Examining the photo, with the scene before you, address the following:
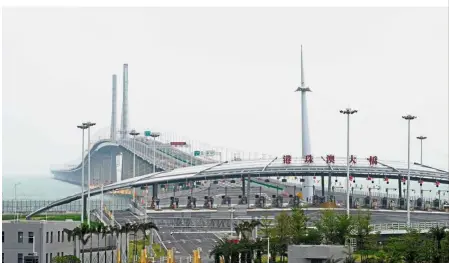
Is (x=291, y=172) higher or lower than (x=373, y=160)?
lower

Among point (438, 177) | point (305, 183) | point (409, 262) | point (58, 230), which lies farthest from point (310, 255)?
point (305, 183)

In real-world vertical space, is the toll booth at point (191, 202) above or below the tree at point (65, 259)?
above

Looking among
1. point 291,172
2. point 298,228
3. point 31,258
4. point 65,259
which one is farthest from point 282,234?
point 291,172

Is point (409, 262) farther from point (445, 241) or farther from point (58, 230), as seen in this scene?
point (58, 230)

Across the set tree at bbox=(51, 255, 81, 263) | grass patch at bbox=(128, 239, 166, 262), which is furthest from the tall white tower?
tree at bbox=(51, 255, 81, 263)

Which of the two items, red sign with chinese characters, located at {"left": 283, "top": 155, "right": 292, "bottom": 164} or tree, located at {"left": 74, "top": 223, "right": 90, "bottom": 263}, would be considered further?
red sign with chinese characters, located at {"left": 283, "top": 155, "right": 292, "bottom": 164}

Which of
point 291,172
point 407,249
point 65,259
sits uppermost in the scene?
point 291,172

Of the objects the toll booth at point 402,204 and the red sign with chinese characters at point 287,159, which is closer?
the toll booth at point 402,204

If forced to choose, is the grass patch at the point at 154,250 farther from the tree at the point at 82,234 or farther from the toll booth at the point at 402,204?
the toll booth at the point at 402,204

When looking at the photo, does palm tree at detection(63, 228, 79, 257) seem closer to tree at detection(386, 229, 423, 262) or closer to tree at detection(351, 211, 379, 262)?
tree at detection(351, 211, 379, 262)

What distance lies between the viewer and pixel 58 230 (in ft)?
218

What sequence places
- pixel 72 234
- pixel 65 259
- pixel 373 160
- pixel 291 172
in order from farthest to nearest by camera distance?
pixel 373 160
pixel 291 172
pixel 72 234
pixel 65 259

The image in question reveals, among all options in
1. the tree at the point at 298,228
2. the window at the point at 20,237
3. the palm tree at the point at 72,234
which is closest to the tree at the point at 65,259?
the palm tree at the point at 72,234

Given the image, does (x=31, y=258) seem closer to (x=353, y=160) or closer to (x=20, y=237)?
(x=20, y=237)
